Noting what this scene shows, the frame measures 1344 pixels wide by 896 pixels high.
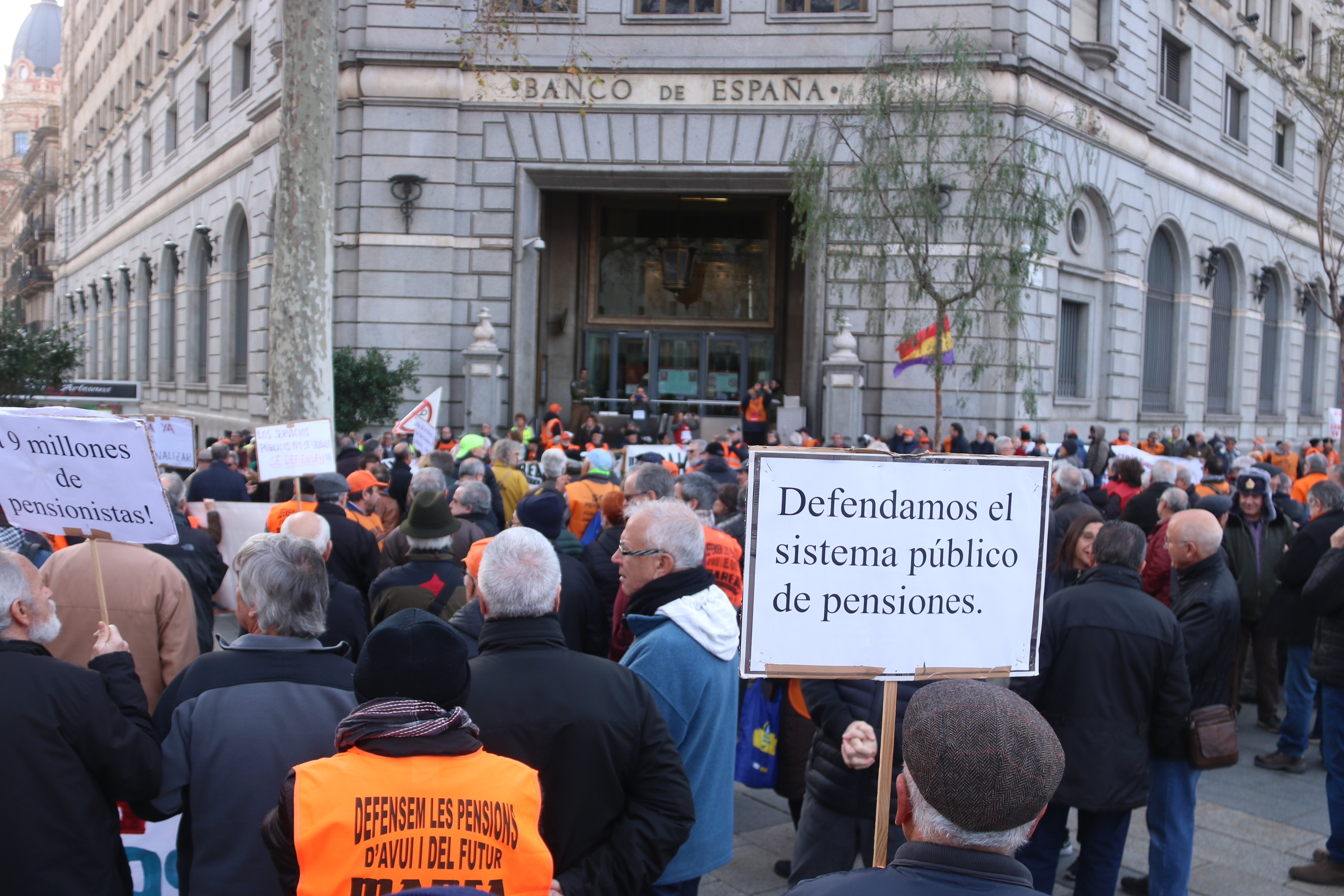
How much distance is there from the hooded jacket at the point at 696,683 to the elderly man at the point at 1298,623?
508cm

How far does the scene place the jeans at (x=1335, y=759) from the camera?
5.41m

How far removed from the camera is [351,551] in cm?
669

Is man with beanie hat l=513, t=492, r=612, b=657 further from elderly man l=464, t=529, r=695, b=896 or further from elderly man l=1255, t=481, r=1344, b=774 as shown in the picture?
elderly man l=1255, t=481, r=1344, b=774

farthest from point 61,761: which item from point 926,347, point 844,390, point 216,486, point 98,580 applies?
point 844,390

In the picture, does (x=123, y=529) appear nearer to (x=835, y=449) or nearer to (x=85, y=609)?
(x=85, y=609)

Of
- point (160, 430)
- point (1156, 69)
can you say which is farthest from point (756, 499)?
point (1156, 69)

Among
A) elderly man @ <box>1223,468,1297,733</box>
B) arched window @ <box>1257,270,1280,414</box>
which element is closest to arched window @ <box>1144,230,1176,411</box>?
arched window @ <box>1257,270,1280,414</box>

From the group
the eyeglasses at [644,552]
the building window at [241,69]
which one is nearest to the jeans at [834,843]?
the eyeglasses at [644,552]

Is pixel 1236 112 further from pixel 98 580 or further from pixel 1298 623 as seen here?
pixel 98 580

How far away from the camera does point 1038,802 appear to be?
6.36 feet

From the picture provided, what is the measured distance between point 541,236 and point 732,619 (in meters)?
20.6

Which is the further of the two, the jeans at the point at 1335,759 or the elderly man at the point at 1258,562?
the elderly man at the point at 1258,562

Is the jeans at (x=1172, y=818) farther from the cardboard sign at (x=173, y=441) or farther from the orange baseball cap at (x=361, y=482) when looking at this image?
the cardboard sign at (x=173, y=441)

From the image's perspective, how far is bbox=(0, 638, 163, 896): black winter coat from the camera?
278 centimetres
